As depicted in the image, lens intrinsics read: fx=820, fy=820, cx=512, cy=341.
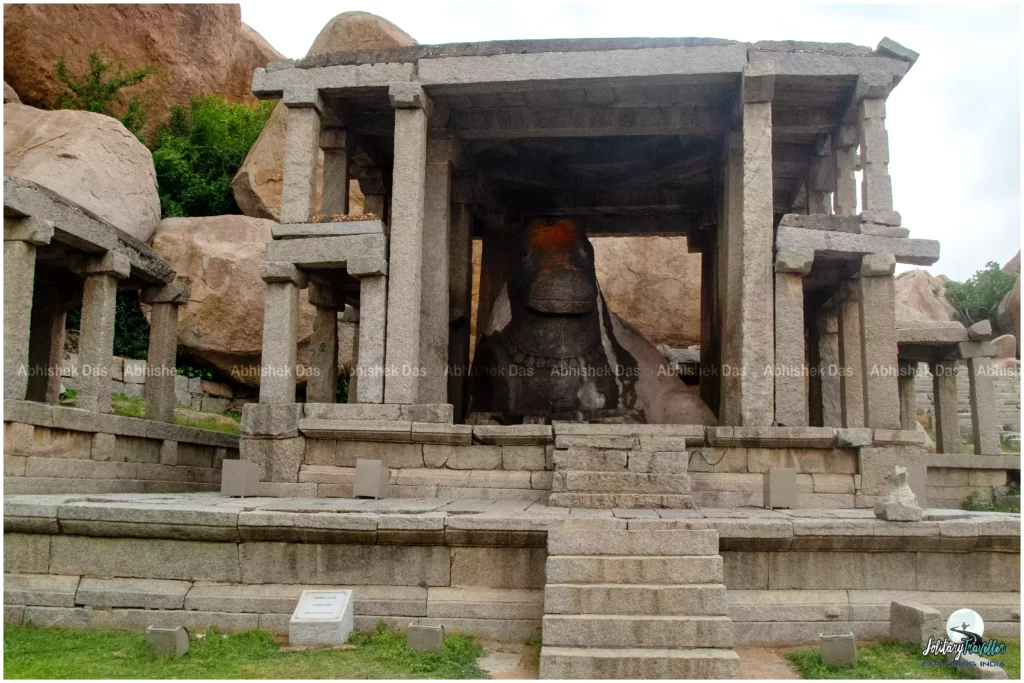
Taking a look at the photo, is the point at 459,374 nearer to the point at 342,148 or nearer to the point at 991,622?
the point at 342,148

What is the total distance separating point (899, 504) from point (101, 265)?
9.93 m

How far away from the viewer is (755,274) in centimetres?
897

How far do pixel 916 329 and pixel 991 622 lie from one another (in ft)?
29.6

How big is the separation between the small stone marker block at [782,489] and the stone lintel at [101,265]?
28.7 feet

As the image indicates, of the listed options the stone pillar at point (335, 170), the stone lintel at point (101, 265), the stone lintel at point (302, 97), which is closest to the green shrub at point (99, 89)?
the stone lintel at point (101, 265)

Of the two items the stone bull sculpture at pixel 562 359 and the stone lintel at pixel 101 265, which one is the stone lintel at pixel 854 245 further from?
the stone lintel at pixel 101 265

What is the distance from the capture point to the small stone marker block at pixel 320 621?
5672mm

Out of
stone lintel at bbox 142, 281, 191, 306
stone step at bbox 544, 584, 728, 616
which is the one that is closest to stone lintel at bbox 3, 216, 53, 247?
stone lintel at bbox 142, 281, 191, 306

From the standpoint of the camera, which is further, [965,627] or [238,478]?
[238,478]

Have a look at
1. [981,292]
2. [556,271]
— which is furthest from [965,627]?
[981,292]

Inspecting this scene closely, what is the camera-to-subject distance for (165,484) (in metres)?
11.6

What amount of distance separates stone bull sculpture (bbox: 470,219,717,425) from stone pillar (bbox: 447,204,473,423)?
51 cm

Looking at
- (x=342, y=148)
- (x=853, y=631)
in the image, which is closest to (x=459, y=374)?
(x=342, y=148)

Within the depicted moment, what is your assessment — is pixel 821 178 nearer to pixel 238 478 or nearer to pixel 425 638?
pixel 238 478
